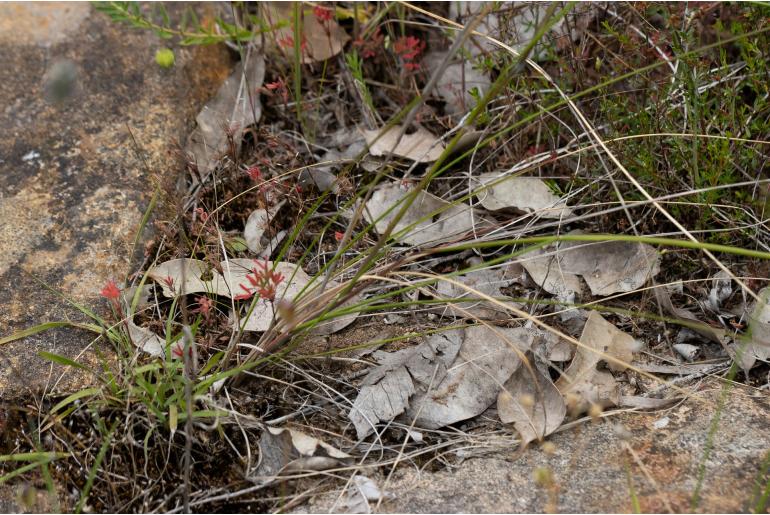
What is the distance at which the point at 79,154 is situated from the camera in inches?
89.7

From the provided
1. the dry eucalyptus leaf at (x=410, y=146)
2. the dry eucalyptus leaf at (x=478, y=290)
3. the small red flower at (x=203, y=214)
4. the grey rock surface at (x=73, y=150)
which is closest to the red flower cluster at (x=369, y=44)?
the dry eucalyptus leaf at (x=410, y=146)

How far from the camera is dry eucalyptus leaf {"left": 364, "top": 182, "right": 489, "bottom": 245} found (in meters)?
2.10

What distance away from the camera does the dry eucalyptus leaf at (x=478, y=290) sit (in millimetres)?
1884

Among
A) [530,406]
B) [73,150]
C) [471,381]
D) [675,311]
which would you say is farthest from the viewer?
[73,150]

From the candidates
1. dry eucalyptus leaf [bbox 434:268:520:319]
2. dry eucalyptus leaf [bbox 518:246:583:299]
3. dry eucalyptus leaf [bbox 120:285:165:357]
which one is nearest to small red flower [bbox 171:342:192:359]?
dry eucalyptus leaf [bbox 120:285:165:357]

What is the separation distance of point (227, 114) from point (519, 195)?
0.99 metres

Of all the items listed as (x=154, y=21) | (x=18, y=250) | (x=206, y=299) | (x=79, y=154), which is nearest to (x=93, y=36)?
(x=154, y=21)

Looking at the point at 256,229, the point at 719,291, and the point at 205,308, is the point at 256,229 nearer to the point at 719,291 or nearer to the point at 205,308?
the point at 205,308

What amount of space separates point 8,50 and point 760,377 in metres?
2.47

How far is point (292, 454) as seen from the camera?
158cm

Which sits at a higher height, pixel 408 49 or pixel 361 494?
pixel 408 49

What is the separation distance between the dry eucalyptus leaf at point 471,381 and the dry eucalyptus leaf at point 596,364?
126 mm

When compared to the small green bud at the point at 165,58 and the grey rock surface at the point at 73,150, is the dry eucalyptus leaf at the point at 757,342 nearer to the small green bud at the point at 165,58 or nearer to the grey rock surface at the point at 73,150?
the grey rock surface at the point at 73,150

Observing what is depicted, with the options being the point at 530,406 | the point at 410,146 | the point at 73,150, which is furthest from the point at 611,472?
the point at 73,150
